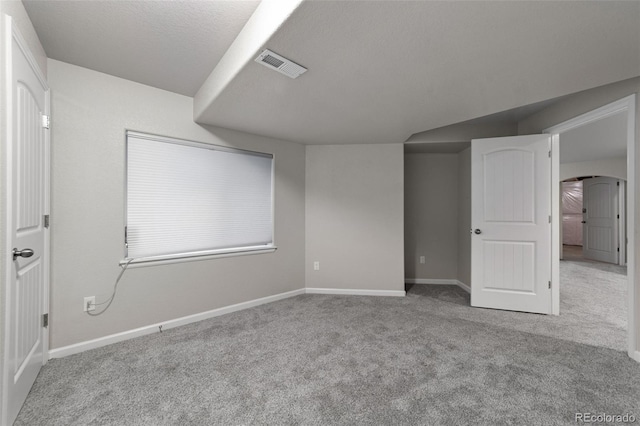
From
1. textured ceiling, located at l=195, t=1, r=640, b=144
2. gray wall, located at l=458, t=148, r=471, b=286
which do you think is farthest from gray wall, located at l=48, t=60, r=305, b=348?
gray wall, located at l=458, t=148, r=471, b=286

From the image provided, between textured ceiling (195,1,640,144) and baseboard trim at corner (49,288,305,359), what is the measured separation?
80.2 inches

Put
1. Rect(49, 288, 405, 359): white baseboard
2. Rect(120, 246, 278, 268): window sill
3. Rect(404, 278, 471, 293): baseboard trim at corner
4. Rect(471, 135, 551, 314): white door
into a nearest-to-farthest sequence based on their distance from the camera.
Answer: Rect(49, 288, 405, 359): white baseboard
Rect(120, 246, 278, 268): window sill
Rect(471, 135, 551, 314): white door
Rect(404, 278, 471, 293): baseboard trim at corner

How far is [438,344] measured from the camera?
89.4 inches

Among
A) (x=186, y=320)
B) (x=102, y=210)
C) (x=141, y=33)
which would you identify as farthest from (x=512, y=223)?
(x=102, y=210)

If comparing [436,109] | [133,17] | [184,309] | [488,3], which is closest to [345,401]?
[184,309]

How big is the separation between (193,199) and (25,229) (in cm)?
131

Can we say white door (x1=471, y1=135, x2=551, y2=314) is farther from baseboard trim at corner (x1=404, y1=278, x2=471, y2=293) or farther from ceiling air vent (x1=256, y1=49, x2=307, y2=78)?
ceiling air vent (x1=256, y1=49, x2=307, y2=78)

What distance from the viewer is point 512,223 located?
3098 mm

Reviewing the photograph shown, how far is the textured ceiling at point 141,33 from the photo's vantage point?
1555mm

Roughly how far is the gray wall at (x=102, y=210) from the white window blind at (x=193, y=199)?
4.7 inches

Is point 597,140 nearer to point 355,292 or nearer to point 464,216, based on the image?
point 464,216

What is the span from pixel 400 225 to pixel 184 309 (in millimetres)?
2816

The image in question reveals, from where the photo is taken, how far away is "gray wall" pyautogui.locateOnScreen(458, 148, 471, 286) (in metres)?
3.88

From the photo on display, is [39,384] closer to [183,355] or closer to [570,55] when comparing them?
[183,355]
